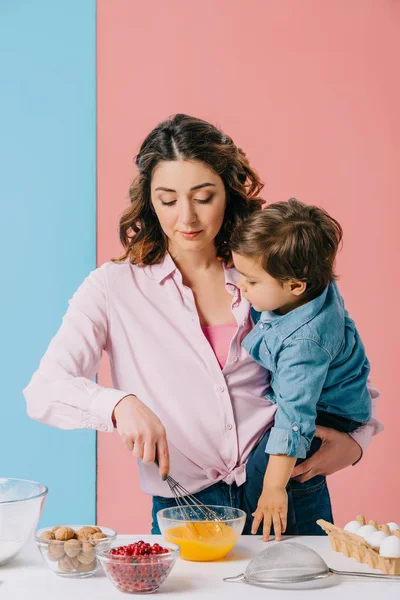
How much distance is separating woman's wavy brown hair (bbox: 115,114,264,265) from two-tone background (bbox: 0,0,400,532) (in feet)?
→ 4.83

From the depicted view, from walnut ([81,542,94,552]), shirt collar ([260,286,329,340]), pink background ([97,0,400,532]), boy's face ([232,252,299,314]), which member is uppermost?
pink background ([97,0,400,532])

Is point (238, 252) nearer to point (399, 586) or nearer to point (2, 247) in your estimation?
point (399, 586)

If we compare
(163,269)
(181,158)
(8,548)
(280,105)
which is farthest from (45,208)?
(8,548)

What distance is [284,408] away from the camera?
1.86 metres

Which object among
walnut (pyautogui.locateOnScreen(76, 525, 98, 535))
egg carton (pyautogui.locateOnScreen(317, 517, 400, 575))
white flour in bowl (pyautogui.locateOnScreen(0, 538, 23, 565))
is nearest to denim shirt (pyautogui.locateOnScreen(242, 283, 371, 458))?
egg carton (pyautogui.locateOnScreen(317, 517, 400, 575))

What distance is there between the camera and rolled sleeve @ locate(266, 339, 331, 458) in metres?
1.81

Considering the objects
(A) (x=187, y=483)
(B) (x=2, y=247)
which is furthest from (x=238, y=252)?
(B) (x=2, y=247)

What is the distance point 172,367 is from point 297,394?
1.02 feet

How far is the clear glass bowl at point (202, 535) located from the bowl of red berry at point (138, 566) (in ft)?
0.50

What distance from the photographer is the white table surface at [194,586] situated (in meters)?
1.38

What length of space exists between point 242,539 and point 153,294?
24.8 inches

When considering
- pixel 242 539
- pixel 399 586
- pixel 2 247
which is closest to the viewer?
pixel 399 586

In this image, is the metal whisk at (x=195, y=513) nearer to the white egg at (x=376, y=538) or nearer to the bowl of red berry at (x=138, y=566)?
the bowl of red berry at (x=138, y=566)

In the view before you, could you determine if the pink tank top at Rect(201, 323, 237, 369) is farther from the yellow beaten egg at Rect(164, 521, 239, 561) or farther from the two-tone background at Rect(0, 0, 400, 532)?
the two-tone background at Rect(0, 0, 400, 532)
